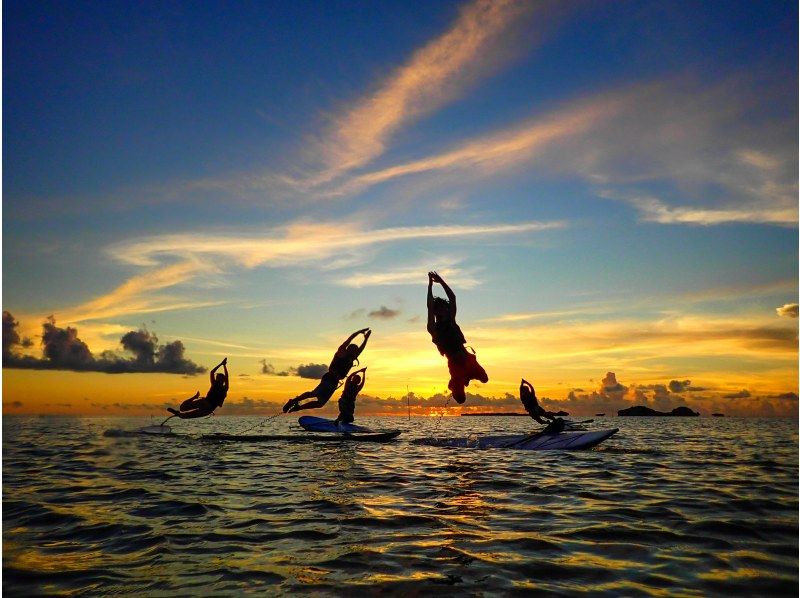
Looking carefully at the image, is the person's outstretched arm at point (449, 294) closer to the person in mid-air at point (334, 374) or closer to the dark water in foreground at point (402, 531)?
the dark water in foreground at point (402, 531)

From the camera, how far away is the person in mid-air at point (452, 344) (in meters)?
17.4

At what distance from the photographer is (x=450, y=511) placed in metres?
10.2

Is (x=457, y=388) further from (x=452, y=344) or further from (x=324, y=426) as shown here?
(x=324, y=426)

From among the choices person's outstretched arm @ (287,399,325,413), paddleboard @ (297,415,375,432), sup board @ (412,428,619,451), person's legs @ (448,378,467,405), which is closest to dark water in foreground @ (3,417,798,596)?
person's legs @ (448,378,467,405)

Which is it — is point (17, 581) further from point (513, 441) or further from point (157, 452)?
point (513, 441)

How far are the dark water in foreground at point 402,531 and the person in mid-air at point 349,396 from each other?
48.1 feet

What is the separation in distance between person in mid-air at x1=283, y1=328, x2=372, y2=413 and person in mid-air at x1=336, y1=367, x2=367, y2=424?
2.72 metres

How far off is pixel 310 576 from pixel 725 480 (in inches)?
540

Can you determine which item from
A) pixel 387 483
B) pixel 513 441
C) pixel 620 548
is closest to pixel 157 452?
pixel 387 483

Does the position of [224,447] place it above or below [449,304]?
below

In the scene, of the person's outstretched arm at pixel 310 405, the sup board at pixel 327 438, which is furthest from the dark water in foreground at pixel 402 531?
the sup board at pixel 327 438

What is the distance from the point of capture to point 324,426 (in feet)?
116

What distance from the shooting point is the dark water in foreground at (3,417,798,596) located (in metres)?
6.45

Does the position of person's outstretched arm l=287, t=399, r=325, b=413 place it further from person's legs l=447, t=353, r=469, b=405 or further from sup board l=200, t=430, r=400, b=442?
person's legs l=447, t=353, r=469, b=405
